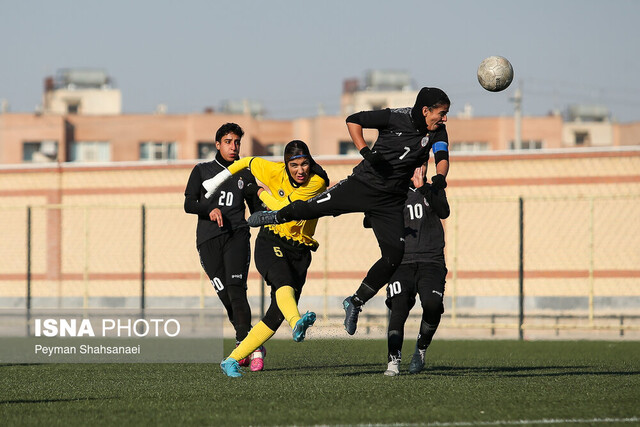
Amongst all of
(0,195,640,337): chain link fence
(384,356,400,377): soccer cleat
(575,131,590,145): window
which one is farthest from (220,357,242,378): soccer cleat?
(575,131,590,145): window

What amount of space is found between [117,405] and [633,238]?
28.3 metres

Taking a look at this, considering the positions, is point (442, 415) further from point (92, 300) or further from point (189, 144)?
point (189, 144)

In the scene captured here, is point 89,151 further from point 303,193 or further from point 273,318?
point 273,318

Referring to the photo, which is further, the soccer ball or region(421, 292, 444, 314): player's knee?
the soccer ball

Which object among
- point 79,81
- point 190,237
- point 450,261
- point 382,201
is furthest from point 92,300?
point 79,81

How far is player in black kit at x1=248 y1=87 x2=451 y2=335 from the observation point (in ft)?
26.8

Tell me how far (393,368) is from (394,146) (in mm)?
1965

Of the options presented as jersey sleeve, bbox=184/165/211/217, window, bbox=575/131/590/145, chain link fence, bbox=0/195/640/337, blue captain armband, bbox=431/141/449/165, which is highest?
window, bbox=575/131/590/145

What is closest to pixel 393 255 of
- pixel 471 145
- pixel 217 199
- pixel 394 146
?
pixel 394 146

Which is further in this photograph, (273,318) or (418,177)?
(418,177)

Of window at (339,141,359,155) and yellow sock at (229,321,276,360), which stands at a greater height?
window at (339,141,359,155)

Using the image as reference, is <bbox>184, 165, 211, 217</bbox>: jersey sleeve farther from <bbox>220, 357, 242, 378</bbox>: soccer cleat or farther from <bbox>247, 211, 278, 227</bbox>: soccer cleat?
<bbox>220, 357, 242, 378</bbox>: soccer cleat

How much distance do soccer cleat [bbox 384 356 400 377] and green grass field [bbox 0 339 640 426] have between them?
124 millimetres

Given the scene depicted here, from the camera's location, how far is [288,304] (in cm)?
831
